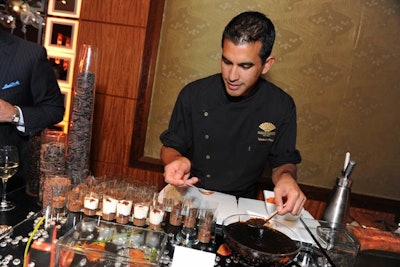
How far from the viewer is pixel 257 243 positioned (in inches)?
43.5

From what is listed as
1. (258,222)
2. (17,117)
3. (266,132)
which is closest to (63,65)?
(17,117)

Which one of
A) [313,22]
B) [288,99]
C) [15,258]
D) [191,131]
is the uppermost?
[313,22]

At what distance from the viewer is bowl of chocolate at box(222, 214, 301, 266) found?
1.04 m

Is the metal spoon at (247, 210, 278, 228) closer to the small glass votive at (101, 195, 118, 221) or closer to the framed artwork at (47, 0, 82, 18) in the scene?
the small glass votive at (101, 195, 118, 221)

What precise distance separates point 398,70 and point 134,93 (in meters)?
2.82

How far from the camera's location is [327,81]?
354 cm

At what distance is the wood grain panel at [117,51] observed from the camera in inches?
133

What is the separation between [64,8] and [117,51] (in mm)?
960

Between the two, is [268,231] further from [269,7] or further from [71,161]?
[269,7]

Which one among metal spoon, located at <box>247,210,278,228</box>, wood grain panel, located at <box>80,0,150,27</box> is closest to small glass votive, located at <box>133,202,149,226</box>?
metal spoon, located at <box>247,210,278,228</box>

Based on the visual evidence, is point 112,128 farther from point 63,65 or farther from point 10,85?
point 10,85

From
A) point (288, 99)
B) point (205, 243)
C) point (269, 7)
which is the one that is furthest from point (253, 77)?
point (269, 7)

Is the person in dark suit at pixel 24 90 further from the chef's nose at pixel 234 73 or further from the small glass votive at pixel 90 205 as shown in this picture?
the chef's nose at pixel 234 73

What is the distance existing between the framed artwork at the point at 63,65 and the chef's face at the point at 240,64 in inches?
101
